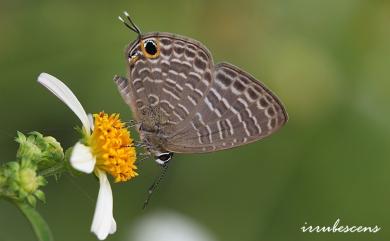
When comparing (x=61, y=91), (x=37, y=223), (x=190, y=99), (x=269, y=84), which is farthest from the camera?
(x=269, y=84)

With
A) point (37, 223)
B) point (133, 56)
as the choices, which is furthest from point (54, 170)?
point (133, 56)

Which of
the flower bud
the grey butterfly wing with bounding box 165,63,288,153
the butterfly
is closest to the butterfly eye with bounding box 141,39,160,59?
A: the butterfly

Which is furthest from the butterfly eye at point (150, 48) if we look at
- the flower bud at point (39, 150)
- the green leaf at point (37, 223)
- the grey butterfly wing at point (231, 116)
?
the green leaf at point (37, 223)

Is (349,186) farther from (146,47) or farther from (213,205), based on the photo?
(146,47)

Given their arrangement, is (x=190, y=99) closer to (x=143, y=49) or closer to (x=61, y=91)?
(x=143, y=49)

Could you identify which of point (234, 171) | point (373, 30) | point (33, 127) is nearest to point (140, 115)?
point (33, 127)

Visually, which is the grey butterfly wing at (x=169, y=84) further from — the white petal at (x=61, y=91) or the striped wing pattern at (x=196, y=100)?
the white petal at (x=61, y=91)
